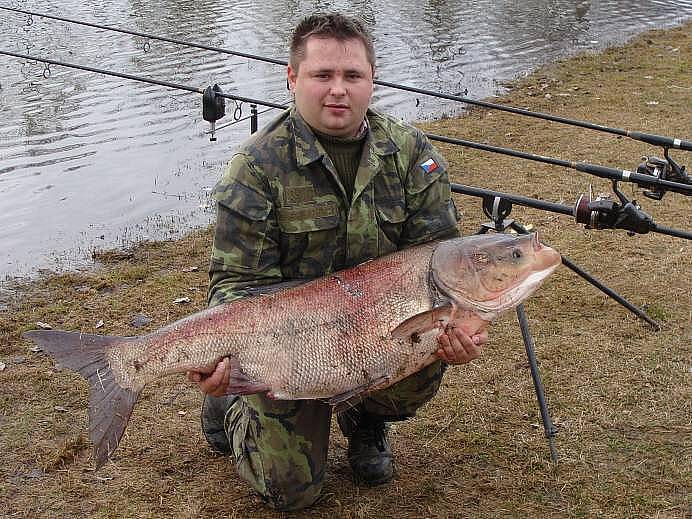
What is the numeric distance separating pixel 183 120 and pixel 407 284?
24.8 feet

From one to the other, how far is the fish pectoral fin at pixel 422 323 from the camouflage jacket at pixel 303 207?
545mm

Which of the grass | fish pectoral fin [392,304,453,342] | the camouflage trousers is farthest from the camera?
the grass

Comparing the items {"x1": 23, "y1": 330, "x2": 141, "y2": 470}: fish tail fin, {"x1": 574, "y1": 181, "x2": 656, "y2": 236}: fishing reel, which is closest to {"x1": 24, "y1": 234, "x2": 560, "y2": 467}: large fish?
{"x1": 23, "y1": 330, "x2": 141, "y2": 470}: fish tail fin

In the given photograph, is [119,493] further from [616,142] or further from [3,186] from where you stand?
[616,142]

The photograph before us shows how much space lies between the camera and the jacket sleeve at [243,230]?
10.1 feet

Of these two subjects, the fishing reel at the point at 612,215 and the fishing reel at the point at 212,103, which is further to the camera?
the fishing reel at the point at 212,103

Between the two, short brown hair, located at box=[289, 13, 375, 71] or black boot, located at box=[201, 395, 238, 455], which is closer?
short brown hair, located at box=[289, 13, 375, 71]

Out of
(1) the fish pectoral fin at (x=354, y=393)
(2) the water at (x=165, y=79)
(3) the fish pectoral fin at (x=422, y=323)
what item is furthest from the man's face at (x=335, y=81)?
(2) the water at (x=165, y=79)

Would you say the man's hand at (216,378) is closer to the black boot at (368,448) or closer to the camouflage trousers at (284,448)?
the camouflage trousers at (284,448)

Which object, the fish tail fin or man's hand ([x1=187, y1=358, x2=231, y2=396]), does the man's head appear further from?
the fish tail fin

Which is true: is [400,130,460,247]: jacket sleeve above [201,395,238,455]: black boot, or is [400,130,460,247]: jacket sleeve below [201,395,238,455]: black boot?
above

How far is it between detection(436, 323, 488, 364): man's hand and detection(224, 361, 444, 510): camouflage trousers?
63 centimetres

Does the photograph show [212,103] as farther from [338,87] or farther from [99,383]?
[99,383]

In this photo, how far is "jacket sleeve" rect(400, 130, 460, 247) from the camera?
3.30 meters
